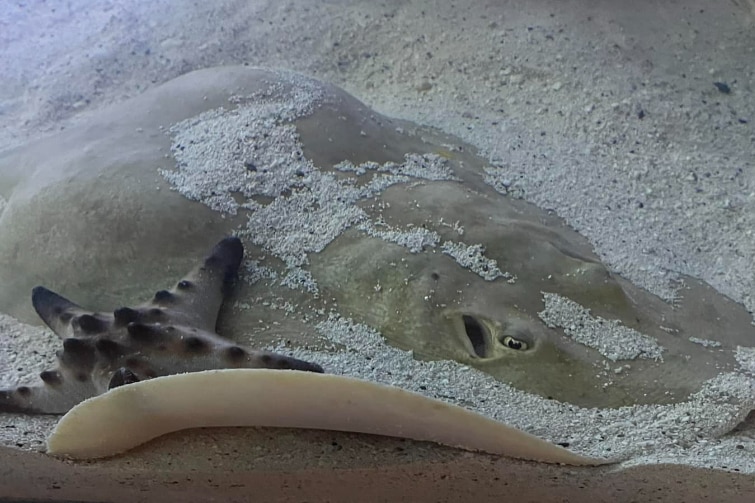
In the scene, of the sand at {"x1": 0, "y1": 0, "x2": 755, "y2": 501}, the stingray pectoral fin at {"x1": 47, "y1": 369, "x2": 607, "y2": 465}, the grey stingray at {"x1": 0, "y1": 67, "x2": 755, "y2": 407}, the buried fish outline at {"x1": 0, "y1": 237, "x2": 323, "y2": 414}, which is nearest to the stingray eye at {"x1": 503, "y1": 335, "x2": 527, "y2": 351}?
the grey stingray at {"x1": 0, "y1": 67, "x2": 755, "y2": 407}

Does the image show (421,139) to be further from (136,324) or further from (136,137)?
(136,324)

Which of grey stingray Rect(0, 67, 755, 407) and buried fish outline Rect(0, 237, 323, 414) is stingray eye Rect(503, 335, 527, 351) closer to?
grey stingray Rect(0, 67, 755, 407)

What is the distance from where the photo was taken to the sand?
3225 mm

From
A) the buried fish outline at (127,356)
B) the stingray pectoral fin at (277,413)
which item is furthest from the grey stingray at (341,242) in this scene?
the stingray pectoral fin at (277,413)

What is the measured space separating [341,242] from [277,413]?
96cm

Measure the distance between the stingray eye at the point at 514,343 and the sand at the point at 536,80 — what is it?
0.95 meters

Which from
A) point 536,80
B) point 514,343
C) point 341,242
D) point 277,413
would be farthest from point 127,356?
point 536,80

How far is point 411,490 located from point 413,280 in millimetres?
749

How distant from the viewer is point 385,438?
1599 mm

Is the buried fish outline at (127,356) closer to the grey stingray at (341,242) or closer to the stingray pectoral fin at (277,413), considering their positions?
the stingray pectoral fin at (277,413)

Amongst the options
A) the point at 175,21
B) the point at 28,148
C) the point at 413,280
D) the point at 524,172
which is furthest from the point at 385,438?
the point at 175,21

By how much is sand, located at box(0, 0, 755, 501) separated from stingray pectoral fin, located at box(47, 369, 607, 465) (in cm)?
148

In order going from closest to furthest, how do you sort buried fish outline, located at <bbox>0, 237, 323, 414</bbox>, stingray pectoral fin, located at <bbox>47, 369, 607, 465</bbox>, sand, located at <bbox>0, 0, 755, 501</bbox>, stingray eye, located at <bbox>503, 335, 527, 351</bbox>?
1. stingray pectoral fin, located at <bbox>47, 369, 607, 465</bbox>
2. buried fish outline, located at <bbox>0, 237, 323, 414</bbox>
3. stingray eye, located at <bbox>503, 335, 527, 351</bbox>
4. sand, located at <bbox>0, 0, 755, 501</bbox>

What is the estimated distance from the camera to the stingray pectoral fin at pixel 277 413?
4.72 feet
